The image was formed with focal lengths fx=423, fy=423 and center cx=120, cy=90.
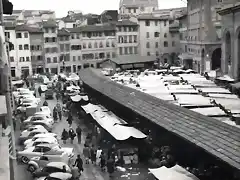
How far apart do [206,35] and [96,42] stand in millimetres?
27918

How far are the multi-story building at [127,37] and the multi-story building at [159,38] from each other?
132cm

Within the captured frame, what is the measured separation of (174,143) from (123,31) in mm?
65122

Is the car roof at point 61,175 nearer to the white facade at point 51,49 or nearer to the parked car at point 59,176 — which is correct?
the parked car at point 59,176

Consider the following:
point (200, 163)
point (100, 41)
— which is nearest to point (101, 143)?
point (200, 163)

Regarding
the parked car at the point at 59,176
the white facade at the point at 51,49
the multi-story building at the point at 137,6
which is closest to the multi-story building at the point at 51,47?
the white facade at the point at 51,49

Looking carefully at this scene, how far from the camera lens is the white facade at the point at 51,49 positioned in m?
75.9

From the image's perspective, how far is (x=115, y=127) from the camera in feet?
73.3

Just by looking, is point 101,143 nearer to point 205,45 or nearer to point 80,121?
point 80,121

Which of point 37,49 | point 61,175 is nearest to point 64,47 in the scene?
point 37,49

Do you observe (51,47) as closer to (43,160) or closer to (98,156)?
(98,156)

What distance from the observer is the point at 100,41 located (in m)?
81.2

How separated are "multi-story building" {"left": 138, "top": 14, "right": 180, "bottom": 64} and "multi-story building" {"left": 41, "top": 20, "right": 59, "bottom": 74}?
17920mm

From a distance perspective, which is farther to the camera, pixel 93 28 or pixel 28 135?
pixel 93 28

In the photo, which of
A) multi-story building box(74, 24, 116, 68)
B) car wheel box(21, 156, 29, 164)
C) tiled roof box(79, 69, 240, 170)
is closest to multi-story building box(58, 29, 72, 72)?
multi-story building box(74, 24, 116, 68)
